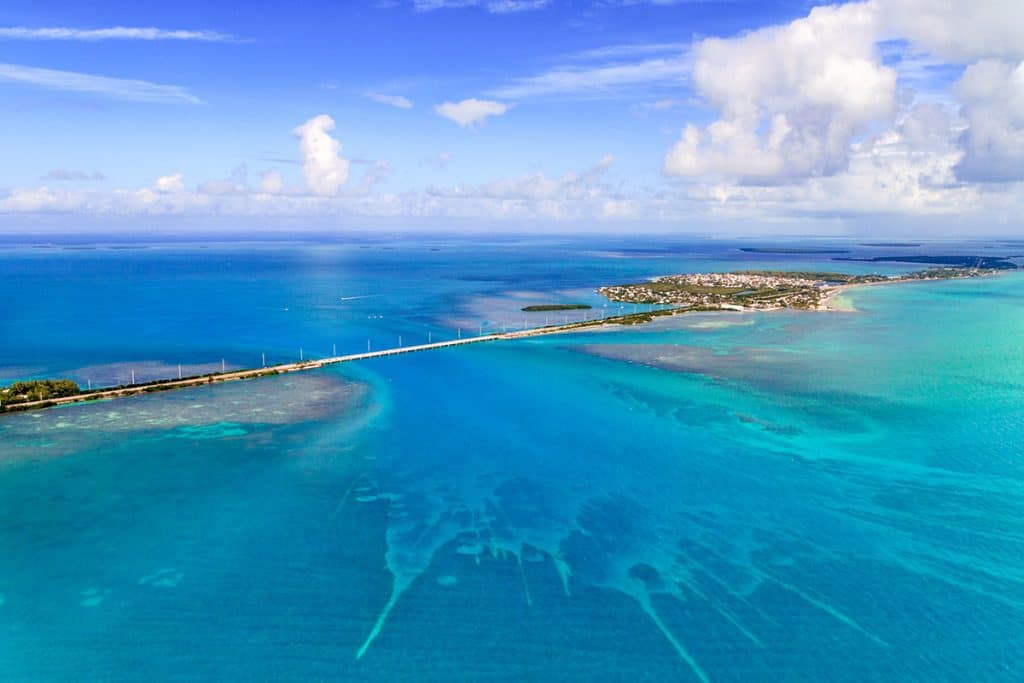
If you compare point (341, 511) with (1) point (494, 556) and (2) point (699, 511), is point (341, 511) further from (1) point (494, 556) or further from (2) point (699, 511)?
(2) point (699, 511)

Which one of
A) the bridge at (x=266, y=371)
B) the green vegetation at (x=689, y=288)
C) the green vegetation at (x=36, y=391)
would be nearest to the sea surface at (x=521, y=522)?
the bridge at (x=266, y=371)

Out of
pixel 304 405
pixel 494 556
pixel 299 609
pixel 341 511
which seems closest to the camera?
pixel 299 609

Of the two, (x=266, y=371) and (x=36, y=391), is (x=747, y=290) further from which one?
(x=36, y=391)

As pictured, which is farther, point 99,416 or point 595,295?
point 595,295

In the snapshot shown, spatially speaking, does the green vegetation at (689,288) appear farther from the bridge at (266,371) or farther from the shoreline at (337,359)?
the bridge at (266,371)

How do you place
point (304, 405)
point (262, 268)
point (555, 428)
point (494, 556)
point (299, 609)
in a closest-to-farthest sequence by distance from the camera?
1. point (299, 609)
2. point (494, 556)
3. point (555, 428)
4. point (304, 405)
5. point (262, 268)

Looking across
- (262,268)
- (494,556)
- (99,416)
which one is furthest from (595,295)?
(262,268)

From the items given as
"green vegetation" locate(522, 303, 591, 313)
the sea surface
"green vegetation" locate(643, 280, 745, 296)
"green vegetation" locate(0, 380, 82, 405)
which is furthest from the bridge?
"green vegetation" locate(643, 280, 745, 296)

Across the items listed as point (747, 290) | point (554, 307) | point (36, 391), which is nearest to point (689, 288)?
point (747, 290)
